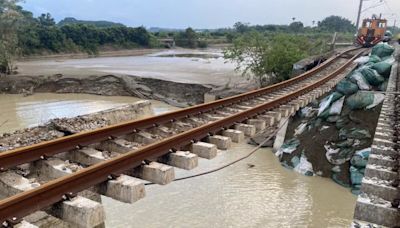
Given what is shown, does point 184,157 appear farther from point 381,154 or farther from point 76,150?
point 381,154

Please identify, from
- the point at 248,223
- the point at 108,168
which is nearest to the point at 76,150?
the point at 108,168

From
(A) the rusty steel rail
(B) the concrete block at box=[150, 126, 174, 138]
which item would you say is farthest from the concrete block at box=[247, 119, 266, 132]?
(B) the concrete block at box=[150, 126, 174, 138]

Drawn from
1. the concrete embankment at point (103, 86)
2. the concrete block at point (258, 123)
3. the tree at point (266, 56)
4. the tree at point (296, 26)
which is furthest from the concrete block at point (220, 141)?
the tree at point (296, 26)

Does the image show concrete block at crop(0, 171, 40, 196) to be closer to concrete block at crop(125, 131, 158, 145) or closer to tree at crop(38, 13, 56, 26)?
concrete block at crop(125, 131, 158, 145)

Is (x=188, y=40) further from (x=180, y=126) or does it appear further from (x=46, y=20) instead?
(x=180, y=126)

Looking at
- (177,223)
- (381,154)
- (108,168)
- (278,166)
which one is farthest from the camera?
(278,166)

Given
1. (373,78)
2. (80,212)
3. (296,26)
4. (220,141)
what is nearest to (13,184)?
(80,212)

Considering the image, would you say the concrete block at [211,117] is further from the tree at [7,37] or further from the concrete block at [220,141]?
the tree at [7,37]
